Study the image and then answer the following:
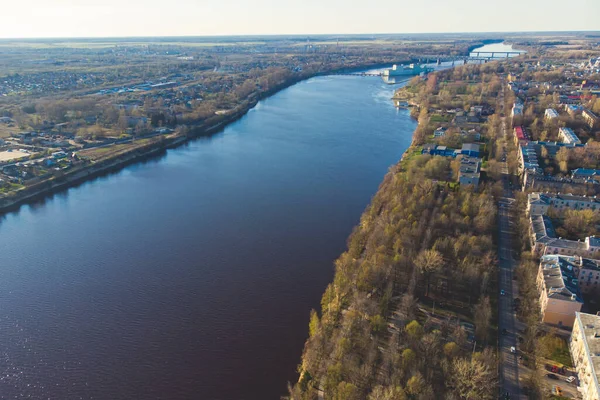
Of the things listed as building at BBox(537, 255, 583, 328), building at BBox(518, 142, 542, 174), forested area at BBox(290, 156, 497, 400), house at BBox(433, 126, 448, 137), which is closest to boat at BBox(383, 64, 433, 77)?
house at BBox(433, 126, 448, 137)

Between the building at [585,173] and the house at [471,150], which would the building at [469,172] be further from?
the building at [585,173]

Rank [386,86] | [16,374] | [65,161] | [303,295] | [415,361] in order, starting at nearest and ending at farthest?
1. [415,361]
2. [16,374]
3. [303,295]
4. [65,161]
5. [386,86]

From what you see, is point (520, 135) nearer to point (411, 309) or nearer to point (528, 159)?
point (528, 159)

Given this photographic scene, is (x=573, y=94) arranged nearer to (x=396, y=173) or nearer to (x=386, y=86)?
(x=386, y=86)

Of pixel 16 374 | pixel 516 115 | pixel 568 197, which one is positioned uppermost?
pixel 516 115

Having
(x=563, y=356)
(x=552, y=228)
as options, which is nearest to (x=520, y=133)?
(x=552, y=228)

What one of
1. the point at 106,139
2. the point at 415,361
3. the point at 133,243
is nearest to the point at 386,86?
the point at 106,139
